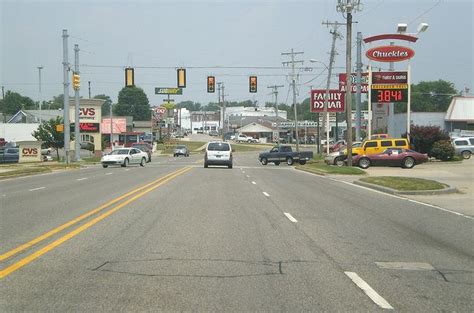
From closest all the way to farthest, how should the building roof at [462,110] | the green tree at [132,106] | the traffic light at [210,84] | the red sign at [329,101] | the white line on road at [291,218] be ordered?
the white line on road at [291,218]
the traffic light at [210,84]
the red sign at [329,101]
the building roof at [462,110]
the green tree at [132,106]

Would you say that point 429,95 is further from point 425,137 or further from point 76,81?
point 76,81

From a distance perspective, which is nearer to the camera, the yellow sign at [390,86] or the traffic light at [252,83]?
the traffic light at [252,83]

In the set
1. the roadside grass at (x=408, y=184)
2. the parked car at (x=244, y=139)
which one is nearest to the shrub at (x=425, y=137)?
the roadside grass at (x=408, y=184)

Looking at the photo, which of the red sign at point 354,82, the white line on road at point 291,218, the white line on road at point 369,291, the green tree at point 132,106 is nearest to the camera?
the white line on road at point 369,291

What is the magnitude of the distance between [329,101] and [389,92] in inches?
843

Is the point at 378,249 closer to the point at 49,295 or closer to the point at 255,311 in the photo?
the point at 255,311

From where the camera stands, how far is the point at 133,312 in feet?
20.8

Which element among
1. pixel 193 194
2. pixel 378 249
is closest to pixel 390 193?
pixel 193 194

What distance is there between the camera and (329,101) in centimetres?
7019

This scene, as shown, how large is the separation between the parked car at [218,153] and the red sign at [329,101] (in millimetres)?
29562

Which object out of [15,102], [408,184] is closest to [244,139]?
[15,102]

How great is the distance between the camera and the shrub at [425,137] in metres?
48.0

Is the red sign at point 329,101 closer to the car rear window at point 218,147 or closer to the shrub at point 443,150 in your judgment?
the shrub at point 443,150

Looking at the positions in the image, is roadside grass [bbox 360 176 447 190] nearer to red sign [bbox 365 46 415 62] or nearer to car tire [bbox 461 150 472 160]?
red sign [bbox 365 46 415 62]
